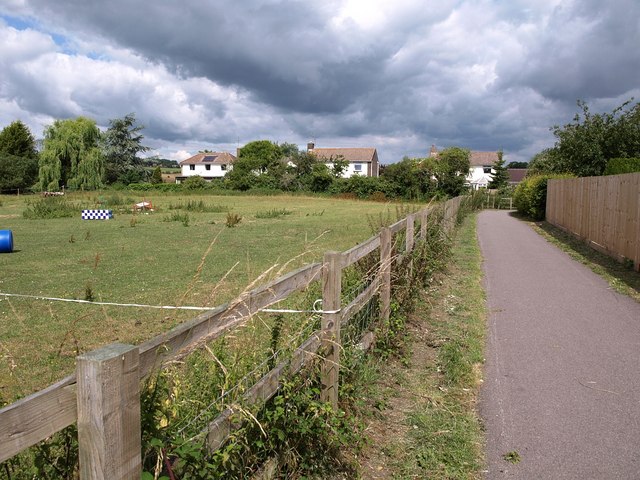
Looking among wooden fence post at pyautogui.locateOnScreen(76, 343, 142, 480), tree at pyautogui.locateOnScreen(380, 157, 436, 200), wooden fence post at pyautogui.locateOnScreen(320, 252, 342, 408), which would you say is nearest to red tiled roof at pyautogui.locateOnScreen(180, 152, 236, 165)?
tree at pyautogui.locateOnScreen(380, 157, 436, 200)

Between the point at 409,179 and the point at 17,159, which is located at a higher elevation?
the point at 17,159

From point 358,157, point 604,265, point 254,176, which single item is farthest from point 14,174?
point 604,265

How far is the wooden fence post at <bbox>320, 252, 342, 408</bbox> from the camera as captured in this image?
371 centimetres

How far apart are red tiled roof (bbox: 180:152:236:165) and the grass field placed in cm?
8270

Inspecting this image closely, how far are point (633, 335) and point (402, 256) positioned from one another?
3.02m

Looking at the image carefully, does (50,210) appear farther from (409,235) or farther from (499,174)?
(499,174)

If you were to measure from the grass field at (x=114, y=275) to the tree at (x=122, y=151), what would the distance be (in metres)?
56.0

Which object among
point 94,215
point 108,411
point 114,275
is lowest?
point 114,275

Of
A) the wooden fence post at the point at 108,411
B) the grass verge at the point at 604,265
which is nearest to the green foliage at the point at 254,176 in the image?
the grass verge at the point at 604,265

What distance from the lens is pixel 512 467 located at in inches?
143

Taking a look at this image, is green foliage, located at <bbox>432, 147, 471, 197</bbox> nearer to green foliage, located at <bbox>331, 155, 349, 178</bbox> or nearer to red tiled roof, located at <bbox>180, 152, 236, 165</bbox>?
green foliage, located at <bbox>331, 155, 349, 178</bbox>

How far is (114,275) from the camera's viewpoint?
11133 mm

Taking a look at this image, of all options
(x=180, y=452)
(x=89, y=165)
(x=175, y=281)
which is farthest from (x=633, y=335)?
(x=89, y=165)

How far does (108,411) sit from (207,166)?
109 metres
